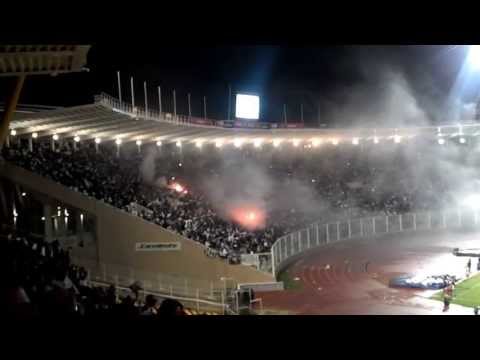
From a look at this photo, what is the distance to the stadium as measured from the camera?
45.5 ft

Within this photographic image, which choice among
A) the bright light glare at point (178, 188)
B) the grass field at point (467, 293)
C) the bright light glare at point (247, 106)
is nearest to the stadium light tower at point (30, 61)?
the grass field at point (467, 293)

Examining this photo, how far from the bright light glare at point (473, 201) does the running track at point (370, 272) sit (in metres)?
1.84

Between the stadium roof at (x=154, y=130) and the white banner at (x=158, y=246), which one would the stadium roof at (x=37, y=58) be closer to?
the stadium roof at (x=154, y=130)

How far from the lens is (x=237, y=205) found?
2191 centimetres

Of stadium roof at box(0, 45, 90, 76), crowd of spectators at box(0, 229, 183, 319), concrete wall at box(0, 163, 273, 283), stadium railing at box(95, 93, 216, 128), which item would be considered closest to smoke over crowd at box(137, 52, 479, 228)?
stadium railing at box(95, 93, 216, 128)

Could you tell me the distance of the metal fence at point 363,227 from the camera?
18281mm

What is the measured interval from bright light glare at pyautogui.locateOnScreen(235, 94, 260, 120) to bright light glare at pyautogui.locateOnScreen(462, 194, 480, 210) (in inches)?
370

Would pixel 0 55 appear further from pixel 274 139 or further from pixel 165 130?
pixel 274 139

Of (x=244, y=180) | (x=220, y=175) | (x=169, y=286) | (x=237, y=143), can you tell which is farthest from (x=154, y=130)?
(x=169, y=286)

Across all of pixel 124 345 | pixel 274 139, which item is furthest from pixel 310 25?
pixel 274 139

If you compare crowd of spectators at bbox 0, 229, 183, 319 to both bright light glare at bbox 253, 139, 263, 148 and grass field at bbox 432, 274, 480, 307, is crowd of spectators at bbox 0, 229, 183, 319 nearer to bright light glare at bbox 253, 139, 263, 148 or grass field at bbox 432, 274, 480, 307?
grass field at bbox 432, 274, 480, 307

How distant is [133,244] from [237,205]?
22.4 ft

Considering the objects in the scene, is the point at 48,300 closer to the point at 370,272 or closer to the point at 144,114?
the point at 370,272

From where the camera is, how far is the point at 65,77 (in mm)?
16781
